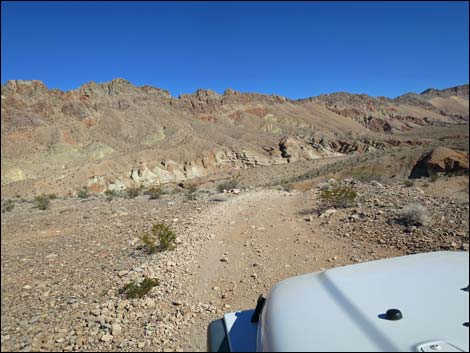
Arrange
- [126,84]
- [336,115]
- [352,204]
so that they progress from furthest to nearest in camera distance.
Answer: [336,115] < [126,84] < [352,204]

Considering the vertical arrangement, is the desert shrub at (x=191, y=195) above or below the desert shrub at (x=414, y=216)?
above

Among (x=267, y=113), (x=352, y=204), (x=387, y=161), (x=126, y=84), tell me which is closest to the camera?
(x=352, y=204)

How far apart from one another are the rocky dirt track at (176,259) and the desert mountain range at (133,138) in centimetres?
2808

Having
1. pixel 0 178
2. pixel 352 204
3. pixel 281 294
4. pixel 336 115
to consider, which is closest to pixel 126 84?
pixel 0 178

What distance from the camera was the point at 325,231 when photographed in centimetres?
694

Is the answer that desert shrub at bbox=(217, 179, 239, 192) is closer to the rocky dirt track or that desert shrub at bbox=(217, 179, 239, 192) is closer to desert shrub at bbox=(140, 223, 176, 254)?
the rocky dirt track

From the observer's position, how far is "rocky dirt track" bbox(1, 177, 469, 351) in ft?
12.2

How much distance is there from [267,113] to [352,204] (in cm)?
7593

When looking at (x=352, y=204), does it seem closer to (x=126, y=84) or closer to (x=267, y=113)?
(x=126, y=84)

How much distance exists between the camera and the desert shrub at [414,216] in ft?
20.4

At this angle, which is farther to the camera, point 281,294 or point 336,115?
point 336,115

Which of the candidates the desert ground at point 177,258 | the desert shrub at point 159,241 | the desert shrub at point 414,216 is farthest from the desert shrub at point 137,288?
the desert shrub at point 414,216

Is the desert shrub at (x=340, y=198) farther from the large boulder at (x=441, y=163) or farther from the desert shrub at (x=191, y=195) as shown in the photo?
the large boulder at (x=441, y=163)

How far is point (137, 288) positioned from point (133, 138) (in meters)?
49.3
